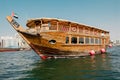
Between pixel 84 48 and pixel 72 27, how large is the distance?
171 inches

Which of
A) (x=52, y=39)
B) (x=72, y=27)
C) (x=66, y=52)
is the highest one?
(x=72, y=27)

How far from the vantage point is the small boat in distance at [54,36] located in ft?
79.2

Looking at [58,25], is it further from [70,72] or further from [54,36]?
[70,72]

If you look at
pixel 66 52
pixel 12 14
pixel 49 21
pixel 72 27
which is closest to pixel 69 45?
pixel 66 52

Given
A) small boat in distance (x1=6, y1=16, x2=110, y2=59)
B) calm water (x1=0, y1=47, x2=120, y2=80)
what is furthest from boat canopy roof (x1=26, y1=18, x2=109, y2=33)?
calm water (x1=0, y1=47, x2=120, y2=80)

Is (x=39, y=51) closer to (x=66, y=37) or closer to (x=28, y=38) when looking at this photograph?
(x=28, y=38)

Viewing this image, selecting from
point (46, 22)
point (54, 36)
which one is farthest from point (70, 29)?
point (46, 22)

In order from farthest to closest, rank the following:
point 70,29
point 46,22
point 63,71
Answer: point 70,29
point 46,22
point 63,71

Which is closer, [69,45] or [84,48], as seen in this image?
[69,45]

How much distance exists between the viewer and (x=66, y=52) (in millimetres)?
26438

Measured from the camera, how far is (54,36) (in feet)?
80.8

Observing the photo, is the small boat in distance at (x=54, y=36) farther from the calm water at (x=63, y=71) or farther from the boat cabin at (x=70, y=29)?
the calm water at (x=63, y=71)

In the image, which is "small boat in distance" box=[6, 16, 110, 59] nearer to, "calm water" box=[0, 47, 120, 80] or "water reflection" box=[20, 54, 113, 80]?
"calm water" box=[0, 47, 120, 80]

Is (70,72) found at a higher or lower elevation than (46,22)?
lower
